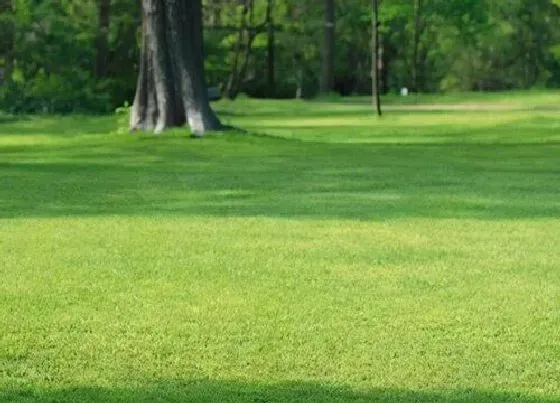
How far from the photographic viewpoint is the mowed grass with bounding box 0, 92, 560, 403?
24.3 feet

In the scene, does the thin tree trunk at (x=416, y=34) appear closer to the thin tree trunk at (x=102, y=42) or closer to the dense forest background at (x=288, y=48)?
the dense forest background at (x=288, y=48)

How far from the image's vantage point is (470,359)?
783 centimetres

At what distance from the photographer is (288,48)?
73.9 meters

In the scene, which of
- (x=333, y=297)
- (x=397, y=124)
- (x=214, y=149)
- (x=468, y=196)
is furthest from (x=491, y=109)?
(x=333, y=297)

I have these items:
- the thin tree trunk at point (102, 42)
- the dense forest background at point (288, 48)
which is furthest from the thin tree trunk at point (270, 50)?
→ the thin tree trunk at point (102, 42)

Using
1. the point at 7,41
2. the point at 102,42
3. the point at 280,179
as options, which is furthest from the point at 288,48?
the point at 280,179

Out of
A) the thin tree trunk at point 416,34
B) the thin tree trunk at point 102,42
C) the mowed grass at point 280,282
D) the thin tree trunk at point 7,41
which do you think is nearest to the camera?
the mowed grass at point 280,282

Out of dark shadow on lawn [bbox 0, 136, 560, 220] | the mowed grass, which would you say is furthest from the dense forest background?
the mowed grass

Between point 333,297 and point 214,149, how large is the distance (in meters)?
16.0

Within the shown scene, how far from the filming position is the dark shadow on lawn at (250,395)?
273 inches

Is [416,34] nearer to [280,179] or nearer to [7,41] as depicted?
[7,41]

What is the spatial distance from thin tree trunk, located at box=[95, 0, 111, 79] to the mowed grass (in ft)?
88.0

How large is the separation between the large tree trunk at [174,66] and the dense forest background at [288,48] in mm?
16368

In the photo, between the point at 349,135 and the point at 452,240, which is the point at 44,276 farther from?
the point at 349,135
